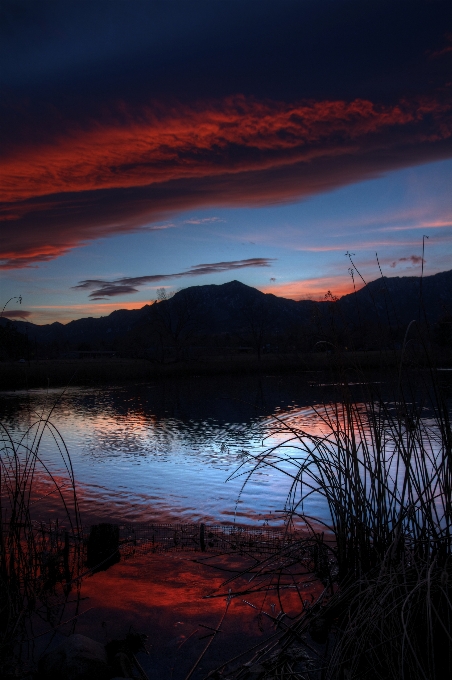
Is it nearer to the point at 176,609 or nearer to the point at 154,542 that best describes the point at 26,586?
the point at 176,609

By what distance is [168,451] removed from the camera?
14.9 metres

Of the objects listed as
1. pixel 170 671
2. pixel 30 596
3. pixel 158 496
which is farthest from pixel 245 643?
pixel 158 496

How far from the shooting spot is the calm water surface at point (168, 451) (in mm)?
8719

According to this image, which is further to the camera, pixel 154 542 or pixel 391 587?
pixel 154 542

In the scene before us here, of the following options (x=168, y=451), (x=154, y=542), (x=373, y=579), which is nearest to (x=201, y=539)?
(x=154, y=542)

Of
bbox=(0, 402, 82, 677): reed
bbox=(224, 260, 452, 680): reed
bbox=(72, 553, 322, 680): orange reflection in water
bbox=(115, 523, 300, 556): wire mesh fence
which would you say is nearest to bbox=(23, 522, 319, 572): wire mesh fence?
bbox=(115, 523, 300, 556): wire mesh fence

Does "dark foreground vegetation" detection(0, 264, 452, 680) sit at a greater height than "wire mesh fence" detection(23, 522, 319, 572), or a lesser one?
greater

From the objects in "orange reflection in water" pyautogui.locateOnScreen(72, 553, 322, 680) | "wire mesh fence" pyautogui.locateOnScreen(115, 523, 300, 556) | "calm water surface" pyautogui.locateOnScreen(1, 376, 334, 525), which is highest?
"orange reflection in water" pyautogui.locateOnScreen(72, 553, 322, 680)

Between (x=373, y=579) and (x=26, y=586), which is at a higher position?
(x=373, y=579)

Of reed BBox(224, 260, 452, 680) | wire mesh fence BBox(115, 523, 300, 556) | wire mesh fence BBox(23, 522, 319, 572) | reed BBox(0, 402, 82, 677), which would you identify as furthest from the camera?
wire mesh fence BBox(115, 523, 300, 556)

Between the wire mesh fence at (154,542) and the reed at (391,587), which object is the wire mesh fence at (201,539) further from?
the reed at (391,587)

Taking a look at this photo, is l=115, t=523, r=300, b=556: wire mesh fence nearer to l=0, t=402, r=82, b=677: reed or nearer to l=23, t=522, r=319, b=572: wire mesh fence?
l=23, t=522, r=319, b=572: wire mesh fence

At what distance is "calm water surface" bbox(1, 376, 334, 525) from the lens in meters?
8.72

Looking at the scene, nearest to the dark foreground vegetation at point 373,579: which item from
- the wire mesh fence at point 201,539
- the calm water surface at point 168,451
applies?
the calm water surface at point 168,451
